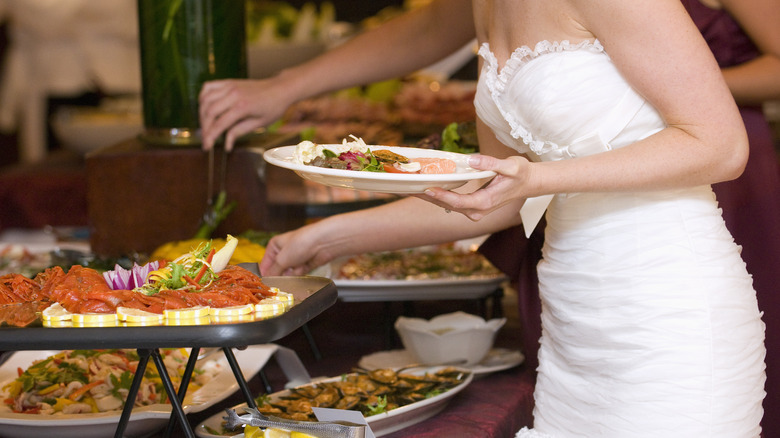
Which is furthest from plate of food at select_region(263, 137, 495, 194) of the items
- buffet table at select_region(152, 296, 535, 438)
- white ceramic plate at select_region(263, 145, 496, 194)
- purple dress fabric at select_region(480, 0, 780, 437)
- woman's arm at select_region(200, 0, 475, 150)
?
woman's arm at select_region(200, 0, 475, 150)

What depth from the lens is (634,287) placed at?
1.35 meters

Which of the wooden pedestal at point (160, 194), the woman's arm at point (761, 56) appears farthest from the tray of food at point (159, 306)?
the woman's arm at point (761, 56)

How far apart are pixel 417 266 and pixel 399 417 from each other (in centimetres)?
82

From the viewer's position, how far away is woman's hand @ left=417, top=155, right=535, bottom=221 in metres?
1.17

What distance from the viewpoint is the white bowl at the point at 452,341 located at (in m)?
1.80

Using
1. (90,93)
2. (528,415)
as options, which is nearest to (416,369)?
(528,415)

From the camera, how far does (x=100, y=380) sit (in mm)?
1503

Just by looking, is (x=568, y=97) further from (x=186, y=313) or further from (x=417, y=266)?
(x=417, y=266)

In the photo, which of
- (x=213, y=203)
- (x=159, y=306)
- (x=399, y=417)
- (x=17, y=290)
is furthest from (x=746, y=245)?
(x=17, y=290)

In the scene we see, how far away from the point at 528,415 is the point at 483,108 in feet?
2.11

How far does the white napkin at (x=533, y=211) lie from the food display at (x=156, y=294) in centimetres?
53

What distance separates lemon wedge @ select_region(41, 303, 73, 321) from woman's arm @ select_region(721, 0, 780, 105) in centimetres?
144

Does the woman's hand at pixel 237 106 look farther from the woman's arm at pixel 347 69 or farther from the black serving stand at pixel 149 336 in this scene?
the black serving stand at pixel 149 336

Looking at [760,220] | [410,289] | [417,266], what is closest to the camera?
[760,220]
